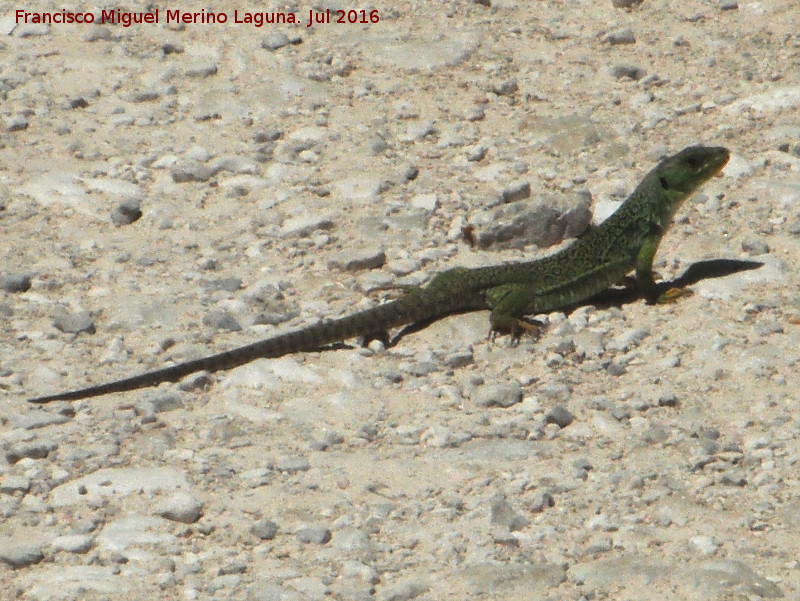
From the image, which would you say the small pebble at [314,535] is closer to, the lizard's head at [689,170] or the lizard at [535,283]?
the lizard at [535,283]

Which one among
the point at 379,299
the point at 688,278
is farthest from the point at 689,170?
the point at 379,299

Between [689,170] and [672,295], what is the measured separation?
0.92 m

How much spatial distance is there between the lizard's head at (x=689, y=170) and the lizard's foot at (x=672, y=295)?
71cm

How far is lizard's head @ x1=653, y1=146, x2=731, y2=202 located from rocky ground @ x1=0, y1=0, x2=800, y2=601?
43 centimetres

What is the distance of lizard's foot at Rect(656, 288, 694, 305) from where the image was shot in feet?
25.9

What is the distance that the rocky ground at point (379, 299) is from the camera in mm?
5512

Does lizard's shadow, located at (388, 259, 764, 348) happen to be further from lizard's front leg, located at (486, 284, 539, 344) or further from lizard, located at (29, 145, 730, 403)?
lizard's front leg, located at (486, 284, 539, 344)

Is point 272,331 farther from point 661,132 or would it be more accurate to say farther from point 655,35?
point 655,35

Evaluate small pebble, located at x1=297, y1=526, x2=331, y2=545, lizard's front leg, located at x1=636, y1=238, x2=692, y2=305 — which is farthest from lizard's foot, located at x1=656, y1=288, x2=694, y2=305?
small pebble, located at x1=297, y1=526, x2=331, y2=545

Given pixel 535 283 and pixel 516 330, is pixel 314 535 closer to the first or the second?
pixel 516 330

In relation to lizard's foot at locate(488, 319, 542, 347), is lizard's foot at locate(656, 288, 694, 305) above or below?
above

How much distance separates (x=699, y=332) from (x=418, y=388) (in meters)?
1.62

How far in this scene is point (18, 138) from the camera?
9516 mm

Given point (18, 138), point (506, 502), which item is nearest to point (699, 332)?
point (506, 502)
